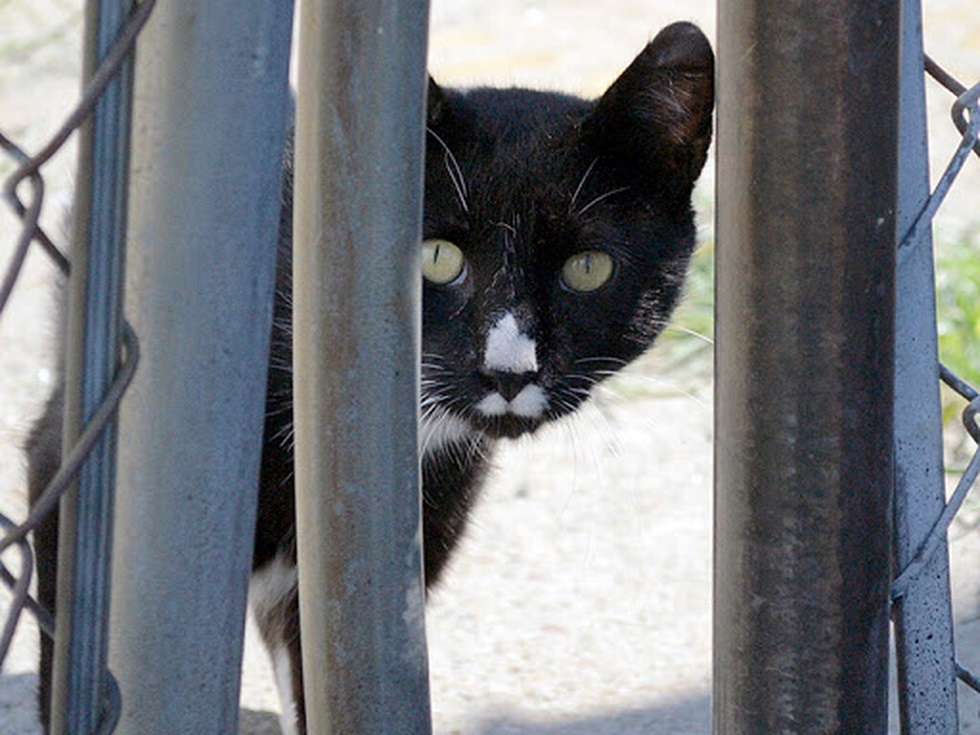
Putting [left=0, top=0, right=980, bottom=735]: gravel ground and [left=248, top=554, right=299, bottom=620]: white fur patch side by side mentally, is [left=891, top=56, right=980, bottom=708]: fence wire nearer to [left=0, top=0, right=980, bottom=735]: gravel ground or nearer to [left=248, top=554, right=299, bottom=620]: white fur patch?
[left=0, top=0, right=980, bottom=735]: gravel ground

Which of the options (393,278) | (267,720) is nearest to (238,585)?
(393,278)

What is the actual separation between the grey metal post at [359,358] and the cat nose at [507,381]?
2.50ft

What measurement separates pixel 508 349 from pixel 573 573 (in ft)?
2.44

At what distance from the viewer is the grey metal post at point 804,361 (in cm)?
83

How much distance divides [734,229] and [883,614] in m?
0.26

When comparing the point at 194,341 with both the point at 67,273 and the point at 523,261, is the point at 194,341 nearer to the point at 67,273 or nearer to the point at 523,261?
the point at 67,273

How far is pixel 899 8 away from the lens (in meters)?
0.83

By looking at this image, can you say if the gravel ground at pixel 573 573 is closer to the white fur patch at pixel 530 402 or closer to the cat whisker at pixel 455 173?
the white fur patch at pixel 530 402

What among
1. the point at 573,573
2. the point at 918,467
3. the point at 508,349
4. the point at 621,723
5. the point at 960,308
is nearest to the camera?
the point at 918,467

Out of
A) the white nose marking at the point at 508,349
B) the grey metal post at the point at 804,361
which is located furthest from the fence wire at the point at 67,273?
the white nose marking at the point at 508,349

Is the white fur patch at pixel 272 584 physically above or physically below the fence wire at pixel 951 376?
below

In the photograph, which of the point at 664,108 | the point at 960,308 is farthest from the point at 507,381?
the point at 960,308

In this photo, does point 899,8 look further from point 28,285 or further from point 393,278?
point 28,285

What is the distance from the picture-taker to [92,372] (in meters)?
0.71
